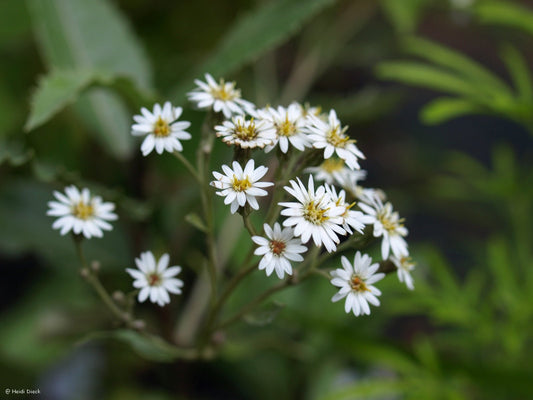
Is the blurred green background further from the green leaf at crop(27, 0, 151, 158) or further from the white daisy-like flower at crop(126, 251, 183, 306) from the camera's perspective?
the white daisy-like flower at crop(126, 251, 183, 306)

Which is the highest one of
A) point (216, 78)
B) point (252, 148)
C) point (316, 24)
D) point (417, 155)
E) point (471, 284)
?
point (316, 24)

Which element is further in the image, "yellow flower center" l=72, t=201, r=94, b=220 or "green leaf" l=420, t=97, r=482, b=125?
"green leaf" l=420, t=97, r=482, b=125

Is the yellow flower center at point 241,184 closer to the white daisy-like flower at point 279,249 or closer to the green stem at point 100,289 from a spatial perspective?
the white daisy-like flower at point 279,249

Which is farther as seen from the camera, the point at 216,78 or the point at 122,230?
the point at 122,230

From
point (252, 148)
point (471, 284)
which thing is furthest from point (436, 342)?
point (252, 148)

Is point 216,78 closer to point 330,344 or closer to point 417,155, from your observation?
point 330,344

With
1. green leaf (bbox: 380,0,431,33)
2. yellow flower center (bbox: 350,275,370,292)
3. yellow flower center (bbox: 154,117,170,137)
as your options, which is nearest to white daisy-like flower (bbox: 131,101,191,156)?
yellow flower center (bbox: 154,117,170,137)
